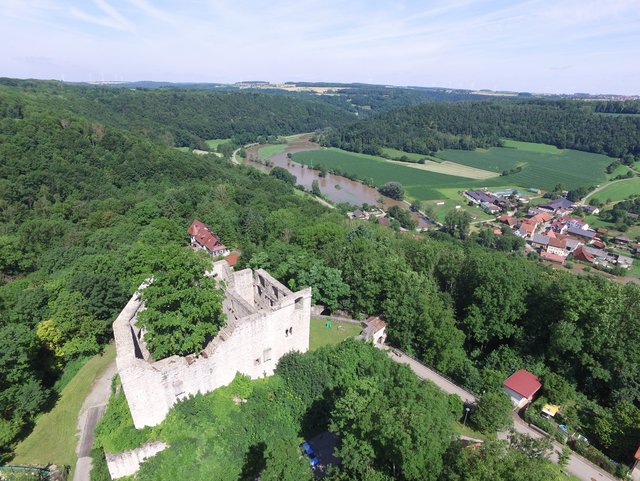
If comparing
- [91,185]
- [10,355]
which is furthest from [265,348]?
[91,185]

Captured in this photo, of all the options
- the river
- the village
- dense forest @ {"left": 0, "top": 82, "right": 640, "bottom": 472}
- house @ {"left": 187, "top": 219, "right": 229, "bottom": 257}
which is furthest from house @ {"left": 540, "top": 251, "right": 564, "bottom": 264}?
house @ {"left": 187, "top": 219, "right": 229, "bottom": 257}

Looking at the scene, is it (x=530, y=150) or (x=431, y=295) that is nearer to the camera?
(x=431, y=295)

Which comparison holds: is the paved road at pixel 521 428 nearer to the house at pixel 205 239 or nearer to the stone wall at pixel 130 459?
the stone wall at pixel 130 459

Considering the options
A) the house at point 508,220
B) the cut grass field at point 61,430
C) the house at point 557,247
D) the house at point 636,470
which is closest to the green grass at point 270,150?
the house at point 508,220

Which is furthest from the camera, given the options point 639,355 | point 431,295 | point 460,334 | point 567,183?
point 567,183

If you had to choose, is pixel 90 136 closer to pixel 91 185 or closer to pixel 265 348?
pixel 91 185

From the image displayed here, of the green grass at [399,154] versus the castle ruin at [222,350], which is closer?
the castle ruin at [222,350]
